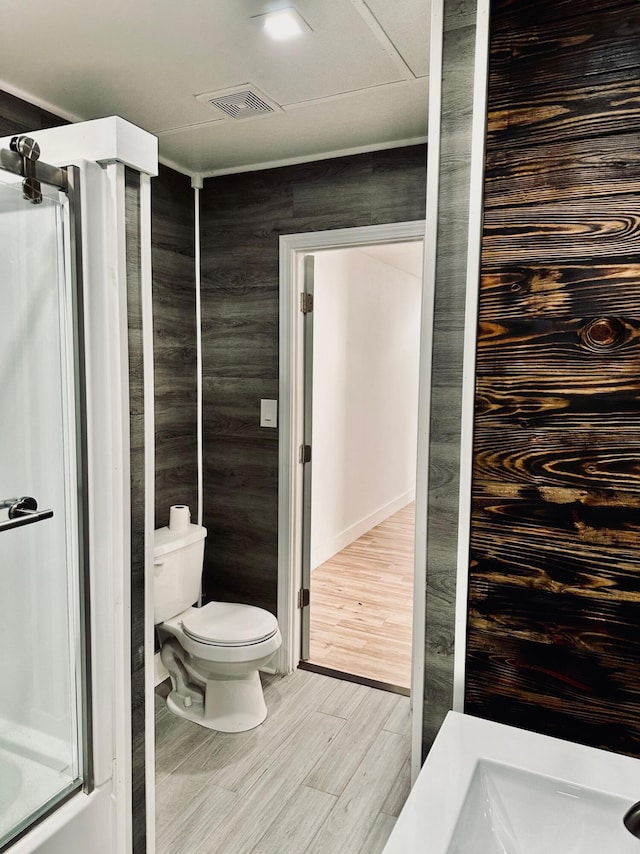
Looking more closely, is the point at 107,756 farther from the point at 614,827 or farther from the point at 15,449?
the point at 614,827

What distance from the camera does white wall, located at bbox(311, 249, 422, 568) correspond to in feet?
14.8

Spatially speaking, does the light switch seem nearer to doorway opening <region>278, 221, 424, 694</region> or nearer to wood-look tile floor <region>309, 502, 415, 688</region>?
doorway opening <region>278, 221, 424, 694</region>

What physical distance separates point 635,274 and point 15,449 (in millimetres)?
1278

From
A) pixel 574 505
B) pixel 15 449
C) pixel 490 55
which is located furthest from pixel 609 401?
pixel 15 449

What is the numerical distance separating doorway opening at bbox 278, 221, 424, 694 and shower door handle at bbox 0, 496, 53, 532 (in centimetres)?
165

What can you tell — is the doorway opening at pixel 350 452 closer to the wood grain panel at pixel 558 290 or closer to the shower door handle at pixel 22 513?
the wood grain panel at pixel 558 290

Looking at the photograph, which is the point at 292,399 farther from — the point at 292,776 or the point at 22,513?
the point at 22,513

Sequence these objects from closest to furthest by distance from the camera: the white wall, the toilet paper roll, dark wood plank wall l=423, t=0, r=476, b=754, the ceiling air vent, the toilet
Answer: dark wood plank wall l=423, t=0, r=476, b=754, the ceiling air vent, the toilet, the toilet paper roll, the white wall

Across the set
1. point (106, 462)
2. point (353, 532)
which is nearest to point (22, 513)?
point (106, 462)

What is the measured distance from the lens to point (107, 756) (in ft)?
4.84

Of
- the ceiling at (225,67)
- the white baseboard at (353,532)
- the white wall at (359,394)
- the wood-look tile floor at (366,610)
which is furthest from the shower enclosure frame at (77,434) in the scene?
the white baseboard at (353,532)

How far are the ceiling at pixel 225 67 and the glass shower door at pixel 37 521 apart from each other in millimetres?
749

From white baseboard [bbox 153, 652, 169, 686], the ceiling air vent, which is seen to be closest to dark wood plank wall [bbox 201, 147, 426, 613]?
white baseboard [bbox 153, 652, 169, 686]

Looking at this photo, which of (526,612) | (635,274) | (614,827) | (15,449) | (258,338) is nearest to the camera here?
(614,827)
